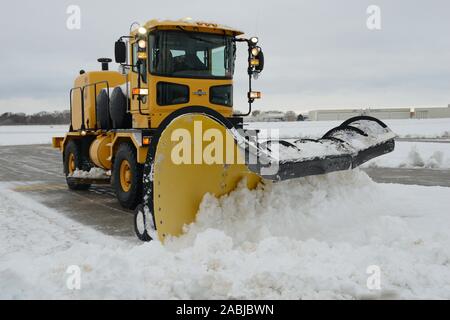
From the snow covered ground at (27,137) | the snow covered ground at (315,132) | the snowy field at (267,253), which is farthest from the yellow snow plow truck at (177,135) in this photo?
the snow covered ground at (27,137)

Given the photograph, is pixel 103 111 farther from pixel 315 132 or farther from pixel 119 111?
pixel 315 132

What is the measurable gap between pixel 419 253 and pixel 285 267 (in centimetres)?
129

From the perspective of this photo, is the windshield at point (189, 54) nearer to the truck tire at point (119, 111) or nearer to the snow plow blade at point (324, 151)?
the truck tire at point (119, 111)

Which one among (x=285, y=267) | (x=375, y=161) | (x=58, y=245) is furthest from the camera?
(x=375, y=161)

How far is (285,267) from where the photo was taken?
3.99 metres

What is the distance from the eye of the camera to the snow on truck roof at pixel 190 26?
7246mm

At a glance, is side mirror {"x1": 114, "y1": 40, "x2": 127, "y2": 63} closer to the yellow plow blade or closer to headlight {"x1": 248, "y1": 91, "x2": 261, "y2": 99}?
headlight {"x1": 248, "y1": 91, "x2": 261, "y2": 99}

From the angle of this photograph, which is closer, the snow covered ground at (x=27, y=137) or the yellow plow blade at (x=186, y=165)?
the yellow plow blade at (x=186, y=165)

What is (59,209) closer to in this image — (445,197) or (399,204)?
(399,204)

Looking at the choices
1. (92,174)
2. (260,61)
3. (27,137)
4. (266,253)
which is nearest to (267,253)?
(266,253)

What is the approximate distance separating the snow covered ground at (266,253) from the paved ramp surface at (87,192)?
2.59 feet

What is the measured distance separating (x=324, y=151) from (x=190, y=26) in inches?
124

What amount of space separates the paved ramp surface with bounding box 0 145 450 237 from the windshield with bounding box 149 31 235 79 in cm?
229

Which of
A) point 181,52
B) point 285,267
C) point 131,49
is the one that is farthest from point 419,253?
point 131,49
